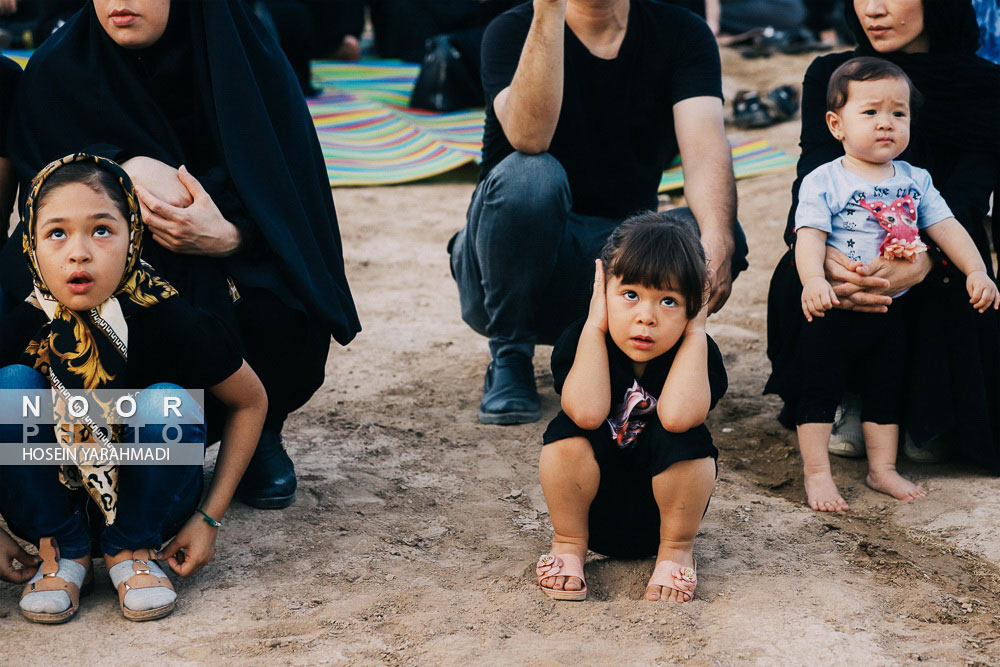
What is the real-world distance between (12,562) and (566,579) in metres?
1.16

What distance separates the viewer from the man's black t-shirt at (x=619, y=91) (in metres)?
3.57

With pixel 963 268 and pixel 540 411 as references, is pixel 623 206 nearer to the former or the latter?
pixel 540 411

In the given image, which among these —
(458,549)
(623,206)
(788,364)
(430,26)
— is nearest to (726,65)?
(430,26)

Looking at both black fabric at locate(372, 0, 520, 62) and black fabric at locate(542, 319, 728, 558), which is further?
black fabric at locate(372, 0, 520, 62)

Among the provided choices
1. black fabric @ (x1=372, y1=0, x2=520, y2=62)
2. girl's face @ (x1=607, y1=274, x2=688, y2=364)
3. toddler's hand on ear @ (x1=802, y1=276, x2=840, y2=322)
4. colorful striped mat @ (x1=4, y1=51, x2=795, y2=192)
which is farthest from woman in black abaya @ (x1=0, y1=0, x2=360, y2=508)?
black fabric @ (x1=372, y1=0, x2=520, y2=62)

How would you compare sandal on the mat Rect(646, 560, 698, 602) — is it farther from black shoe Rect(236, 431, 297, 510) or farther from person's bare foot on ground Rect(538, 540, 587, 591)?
Result: black shoe Rect(236, 431, 297, 510)

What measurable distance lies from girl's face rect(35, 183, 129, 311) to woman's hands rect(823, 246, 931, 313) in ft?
5.98

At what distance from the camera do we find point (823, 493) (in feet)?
9.84

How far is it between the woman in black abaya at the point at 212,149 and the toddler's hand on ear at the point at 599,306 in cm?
84

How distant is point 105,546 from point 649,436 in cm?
118

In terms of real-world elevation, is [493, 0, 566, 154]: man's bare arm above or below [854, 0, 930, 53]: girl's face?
below

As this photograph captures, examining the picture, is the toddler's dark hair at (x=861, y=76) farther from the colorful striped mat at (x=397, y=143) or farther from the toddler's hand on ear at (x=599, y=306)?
the colorful striped mat at (x=397, y=143)

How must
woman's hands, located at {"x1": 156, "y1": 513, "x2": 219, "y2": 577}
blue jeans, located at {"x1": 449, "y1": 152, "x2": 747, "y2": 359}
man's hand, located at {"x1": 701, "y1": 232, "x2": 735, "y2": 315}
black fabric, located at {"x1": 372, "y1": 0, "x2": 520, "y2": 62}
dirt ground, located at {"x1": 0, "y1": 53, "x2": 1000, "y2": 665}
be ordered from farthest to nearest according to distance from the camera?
black fabric, located at {"x1": 372, "y1": 0, "x2": 520, "y2": 62}
blue jeans, located at {"x1": 449, "y1": 152, "x2": 747, "y2": 359}
man's hand, located at {"x1": 701, "y1": 232, "x2": 735, "y2": 315}
woman's hands, located at {"x1": 156, "y1": 513, "x2": 219, "y2": 577}
dirt ground, located at {"x1": 0, "y1": 53, "x2": 1000, "y2": 665}

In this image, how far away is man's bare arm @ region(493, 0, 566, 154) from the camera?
3.16 metres
